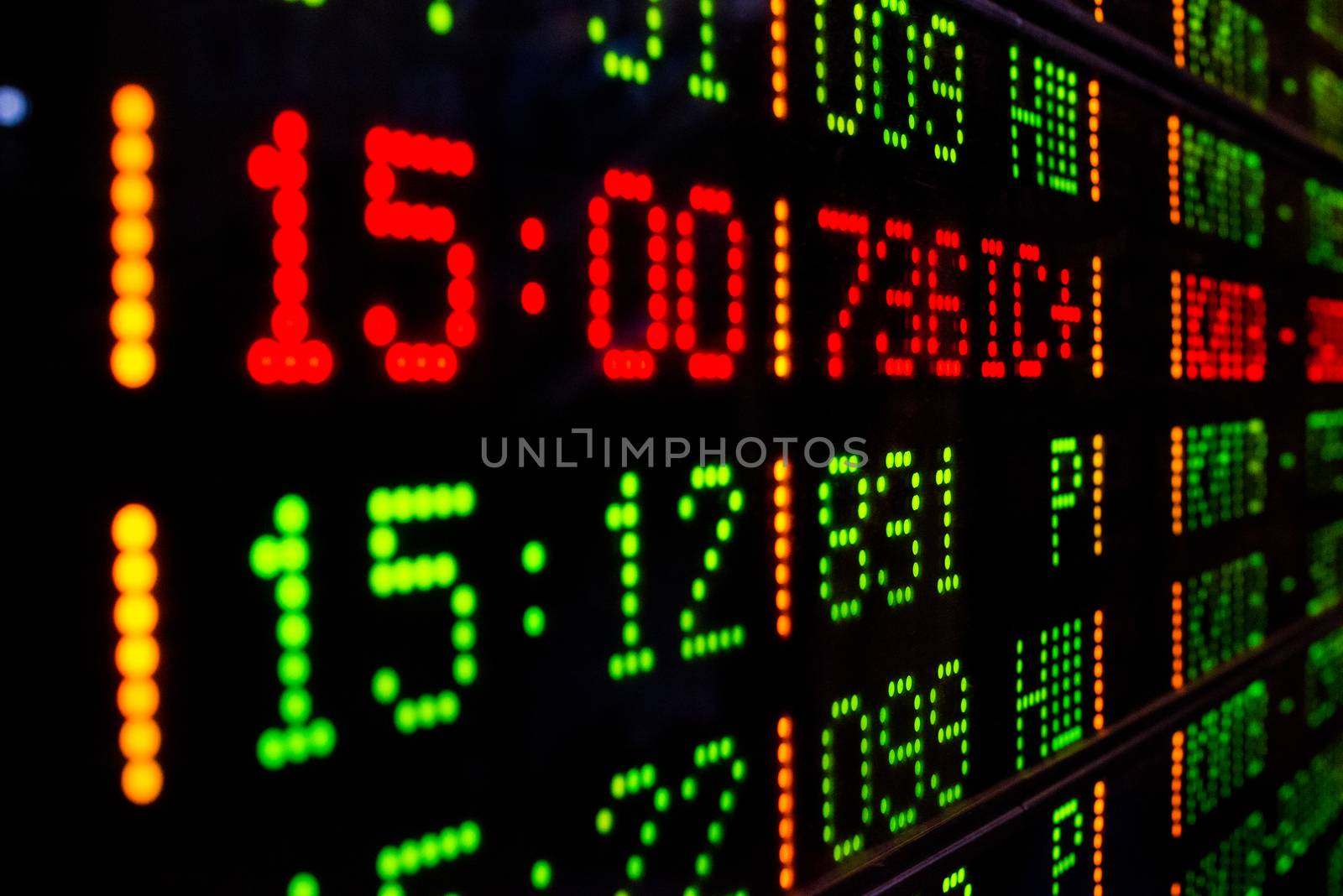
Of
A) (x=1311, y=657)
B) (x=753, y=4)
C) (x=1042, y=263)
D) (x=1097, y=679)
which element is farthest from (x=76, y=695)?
(x=1311, y=657)

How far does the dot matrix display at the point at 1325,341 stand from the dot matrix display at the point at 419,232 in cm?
215

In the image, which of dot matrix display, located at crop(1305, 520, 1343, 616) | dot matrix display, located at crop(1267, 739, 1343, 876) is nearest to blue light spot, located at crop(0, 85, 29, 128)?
dot matrix display, located at crop(1267, 739, 1343, 876)

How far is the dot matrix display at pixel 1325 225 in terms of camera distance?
96.2 inches

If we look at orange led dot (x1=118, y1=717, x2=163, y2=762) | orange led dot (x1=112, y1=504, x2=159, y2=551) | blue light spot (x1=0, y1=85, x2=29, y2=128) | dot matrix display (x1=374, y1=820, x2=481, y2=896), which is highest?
blue light spot (x1=0, y1=85, x2=29, y2=128)

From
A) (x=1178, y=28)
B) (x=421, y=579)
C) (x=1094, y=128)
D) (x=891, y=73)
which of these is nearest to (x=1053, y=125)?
(x=1094, y=128)

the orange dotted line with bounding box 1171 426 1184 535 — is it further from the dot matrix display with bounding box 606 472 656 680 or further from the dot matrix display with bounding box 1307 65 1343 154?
the dot matrix display with bounding box 606 472 656 680

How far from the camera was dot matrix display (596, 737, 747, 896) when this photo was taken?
927 millimetres

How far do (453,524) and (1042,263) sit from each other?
0.97 metres

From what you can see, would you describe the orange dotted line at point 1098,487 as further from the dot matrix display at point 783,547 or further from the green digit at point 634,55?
the green digit at point 634,55

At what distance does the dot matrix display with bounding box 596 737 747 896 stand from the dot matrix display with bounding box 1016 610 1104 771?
21.9 inches

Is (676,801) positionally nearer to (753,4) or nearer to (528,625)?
(528,625)

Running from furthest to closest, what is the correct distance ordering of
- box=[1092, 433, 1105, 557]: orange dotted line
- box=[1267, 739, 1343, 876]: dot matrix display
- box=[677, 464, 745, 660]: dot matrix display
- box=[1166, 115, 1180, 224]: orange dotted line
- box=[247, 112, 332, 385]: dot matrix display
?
box=[1267, 739, 1343, 876]: dot matrix display, box=[1166, 115, 1180, 224]: orange dotted line, box=[1092, 433, 1105, 557]: orange dotted line, box=[677, 464, 745, 660]: dot matrix display, box=[247, 112, 332, 385]: dot matrix display

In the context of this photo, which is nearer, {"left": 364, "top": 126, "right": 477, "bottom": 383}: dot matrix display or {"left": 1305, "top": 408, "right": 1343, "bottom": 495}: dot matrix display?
{"left": 364, "top": 126, "right": 477, "bottom": 383}: dot matrix display

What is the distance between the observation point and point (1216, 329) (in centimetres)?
200
